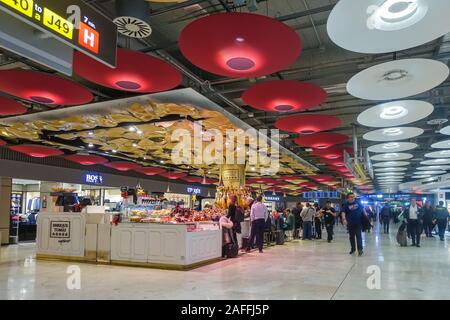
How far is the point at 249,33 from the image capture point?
13.2ft

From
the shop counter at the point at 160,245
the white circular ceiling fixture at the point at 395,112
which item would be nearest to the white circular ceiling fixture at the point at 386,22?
the white circular ceiling fixture at the point at 395,112

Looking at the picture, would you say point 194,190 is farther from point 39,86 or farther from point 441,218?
point 39,86

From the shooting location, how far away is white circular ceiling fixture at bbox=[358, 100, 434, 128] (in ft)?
26.1

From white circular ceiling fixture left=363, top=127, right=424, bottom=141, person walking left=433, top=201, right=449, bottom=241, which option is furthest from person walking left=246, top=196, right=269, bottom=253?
person walking left=433, top=201, right=449, bottom=241

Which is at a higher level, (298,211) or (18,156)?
(18,156)

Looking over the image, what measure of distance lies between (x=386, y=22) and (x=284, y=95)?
2.33 m

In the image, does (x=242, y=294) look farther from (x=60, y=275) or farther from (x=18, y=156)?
(x=18, y=156)

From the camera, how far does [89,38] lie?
344 centimetres

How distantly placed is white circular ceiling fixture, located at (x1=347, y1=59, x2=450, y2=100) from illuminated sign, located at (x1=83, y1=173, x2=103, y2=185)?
52.3 ft

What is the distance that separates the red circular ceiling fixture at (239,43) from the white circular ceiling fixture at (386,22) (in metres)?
0.53

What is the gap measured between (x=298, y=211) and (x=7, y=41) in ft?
50.2

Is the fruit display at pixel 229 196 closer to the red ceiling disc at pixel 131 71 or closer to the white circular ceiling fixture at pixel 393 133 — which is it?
the white circular ceiling fixture at pixel 393 133

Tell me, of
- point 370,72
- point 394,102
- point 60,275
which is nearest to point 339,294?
point 370,72

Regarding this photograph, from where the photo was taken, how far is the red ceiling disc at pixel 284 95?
6.27 meters
